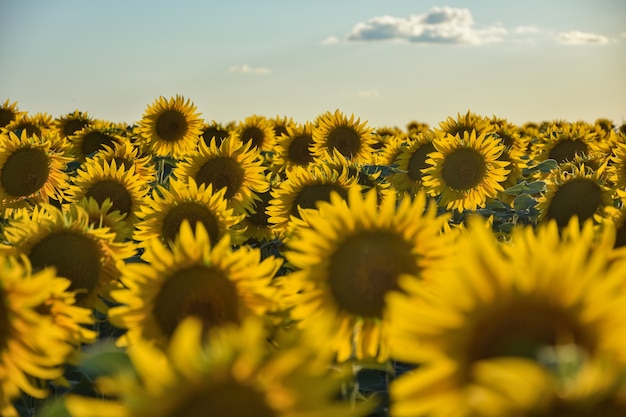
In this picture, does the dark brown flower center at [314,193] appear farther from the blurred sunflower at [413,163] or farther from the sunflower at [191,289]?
the sunflower at [191,289]

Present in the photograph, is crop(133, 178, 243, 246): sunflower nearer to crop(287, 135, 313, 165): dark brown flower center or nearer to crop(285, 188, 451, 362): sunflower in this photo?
crop(285, 188, 451, 362): sunflower

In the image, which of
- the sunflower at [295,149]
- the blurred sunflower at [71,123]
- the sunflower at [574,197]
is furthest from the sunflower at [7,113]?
the sunflower at [574,197]

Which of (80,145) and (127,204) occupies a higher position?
(80,145)

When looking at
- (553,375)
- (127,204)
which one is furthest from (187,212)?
(553,375)

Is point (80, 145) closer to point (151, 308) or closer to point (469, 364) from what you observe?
point (151, 308)

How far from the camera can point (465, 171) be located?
25.0ft

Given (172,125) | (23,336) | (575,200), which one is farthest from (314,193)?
(172,125)

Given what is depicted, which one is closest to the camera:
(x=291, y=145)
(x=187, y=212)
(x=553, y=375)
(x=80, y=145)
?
(x=553, y=375)

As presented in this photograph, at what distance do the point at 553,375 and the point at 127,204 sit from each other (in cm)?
540

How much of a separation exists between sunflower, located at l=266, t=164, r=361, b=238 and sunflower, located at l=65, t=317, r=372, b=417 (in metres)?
4.03

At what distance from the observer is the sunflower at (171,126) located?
10.7 meters

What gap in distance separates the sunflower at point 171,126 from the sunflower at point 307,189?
4.70m

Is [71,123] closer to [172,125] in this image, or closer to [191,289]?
[172,125]

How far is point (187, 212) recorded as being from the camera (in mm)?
4984
